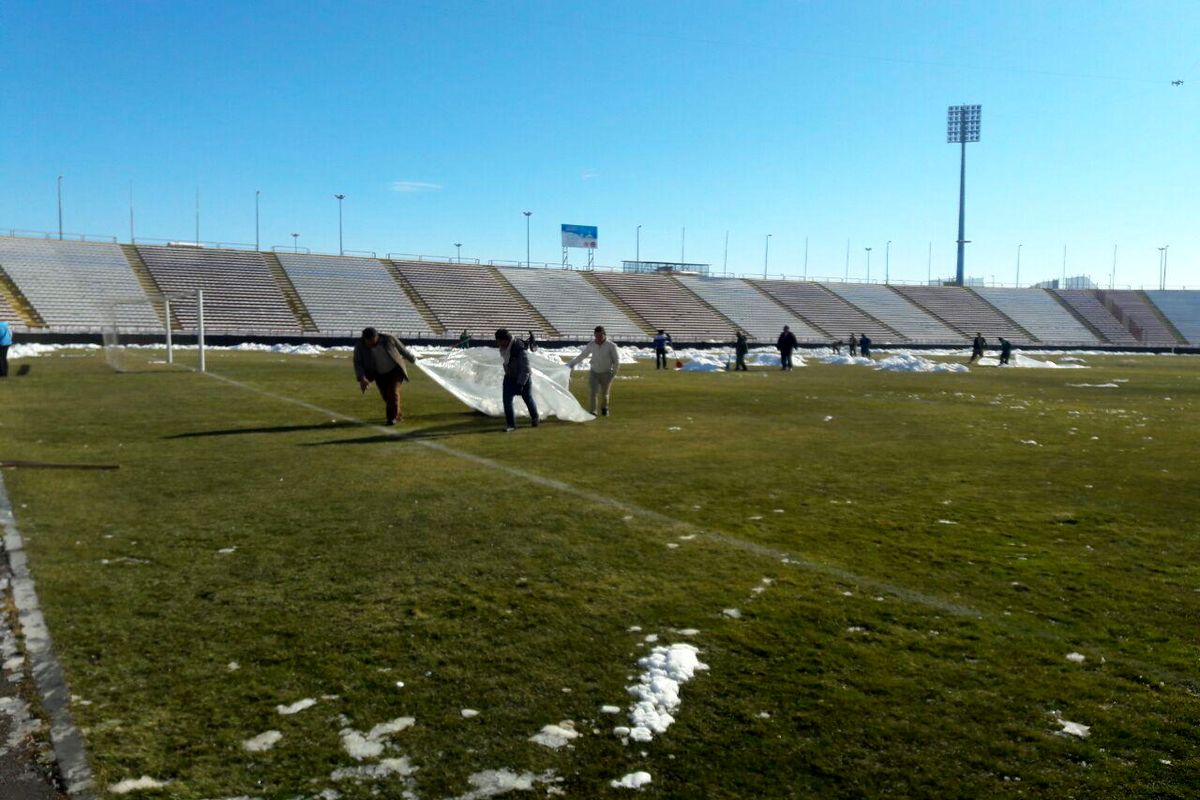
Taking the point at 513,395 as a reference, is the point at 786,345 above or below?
above

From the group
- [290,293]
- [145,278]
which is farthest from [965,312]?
[145,278]

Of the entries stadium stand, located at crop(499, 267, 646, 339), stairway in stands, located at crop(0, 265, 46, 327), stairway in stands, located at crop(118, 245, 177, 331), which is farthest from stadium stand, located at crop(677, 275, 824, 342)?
stairway in stands, located at crop(0, 265, 46, 327)

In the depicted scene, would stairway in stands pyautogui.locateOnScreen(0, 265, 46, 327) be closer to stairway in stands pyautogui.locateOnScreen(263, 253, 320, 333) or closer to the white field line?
stairway in stands pyautogui.locateOnScreen(263, 253, 320, 333)

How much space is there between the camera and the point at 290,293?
59188 millimetres

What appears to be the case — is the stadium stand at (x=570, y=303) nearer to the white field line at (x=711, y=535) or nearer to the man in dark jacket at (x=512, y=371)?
the man in dark jacket at (x=512, y=371)

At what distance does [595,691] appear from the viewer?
12.8 feet

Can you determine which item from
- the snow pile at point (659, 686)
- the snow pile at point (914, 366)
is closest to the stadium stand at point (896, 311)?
the snow pile at point (914, 366)

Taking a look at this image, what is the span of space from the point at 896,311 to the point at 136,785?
3063 inches

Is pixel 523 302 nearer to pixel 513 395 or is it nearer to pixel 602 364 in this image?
pixel 602 364

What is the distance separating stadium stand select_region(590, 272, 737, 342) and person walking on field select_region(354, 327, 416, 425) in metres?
46.7

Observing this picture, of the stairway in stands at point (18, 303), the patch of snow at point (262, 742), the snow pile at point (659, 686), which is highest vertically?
the stairway in stands at point (18, 303)

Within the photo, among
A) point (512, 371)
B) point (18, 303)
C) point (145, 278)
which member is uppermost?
point (145, 278)

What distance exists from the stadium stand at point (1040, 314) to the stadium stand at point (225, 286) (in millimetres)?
60740

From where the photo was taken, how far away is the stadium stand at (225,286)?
5209 cm
